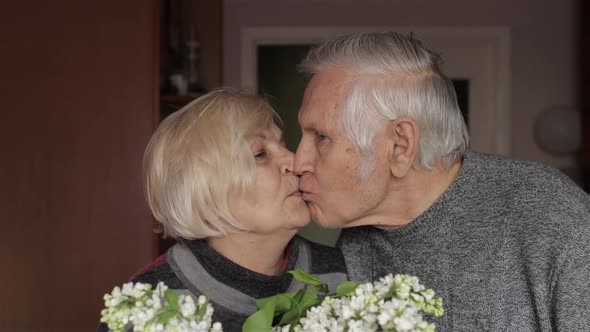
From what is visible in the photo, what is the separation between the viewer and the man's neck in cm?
166

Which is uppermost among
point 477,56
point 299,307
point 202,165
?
point 477,56

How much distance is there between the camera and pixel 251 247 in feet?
5.47

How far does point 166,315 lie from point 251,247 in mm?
772

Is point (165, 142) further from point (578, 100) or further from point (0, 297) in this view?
point (578, 100)

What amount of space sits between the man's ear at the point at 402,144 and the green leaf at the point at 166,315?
2.58 ft

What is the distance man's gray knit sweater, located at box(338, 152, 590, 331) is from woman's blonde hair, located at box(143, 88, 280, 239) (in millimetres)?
392

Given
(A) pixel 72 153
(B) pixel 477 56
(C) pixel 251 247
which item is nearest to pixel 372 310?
(C) pixel 251 247

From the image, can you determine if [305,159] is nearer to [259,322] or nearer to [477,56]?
[259,322]

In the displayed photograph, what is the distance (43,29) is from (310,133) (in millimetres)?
1465

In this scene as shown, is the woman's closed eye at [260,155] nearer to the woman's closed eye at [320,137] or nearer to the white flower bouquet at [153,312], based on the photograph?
the woman's closed eye at [320,137]

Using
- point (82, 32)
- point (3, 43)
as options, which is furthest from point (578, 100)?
point (3, 43)

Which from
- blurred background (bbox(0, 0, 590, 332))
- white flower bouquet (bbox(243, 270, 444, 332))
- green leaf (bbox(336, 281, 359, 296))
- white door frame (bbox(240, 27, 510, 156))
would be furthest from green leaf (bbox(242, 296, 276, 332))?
white door frame (bbox(240, 27, 510, 156))

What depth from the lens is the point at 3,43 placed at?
102 inches

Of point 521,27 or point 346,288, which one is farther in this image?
point 521,27
